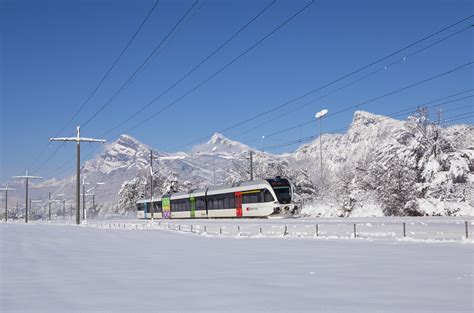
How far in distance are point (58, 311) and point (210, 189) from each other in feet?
159

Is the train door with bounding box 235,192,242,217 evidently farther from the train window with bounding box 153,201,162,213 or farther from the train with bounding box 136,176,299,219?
the train window with bounding box 153,201,162,213

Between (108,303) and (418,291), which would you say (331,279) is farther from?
(108,303)

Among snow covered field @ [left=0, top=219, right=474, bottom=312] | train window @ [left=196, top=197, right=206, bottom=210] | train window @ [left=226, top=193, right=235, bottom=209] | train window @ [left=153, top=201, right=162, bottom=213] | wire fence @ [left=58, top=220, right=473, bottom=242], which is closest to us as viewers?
snow covered field @ [left=0, top=219, right=474, bottom=312]

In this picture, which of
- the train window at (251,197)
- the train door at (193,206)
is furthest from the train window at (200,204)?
the train window at (251,197)

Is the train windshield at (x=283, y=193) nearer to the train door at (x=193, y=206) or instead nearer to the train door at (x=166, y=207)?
the train door at (x=193, y=206)

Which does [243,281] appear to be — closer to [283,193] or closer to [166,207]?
[283,193]

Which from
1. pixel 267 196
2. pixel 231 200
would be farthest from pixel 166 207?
pixel 267 196

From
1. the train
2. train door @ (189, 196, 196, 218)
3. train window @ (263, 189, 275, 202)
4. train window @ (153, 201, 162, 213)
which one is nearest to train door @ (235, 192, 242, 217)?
the train

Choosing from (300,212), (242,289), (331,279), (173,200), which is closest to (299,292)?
(242,289)

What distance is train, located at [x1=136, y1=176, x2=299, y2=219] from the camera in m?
45.3

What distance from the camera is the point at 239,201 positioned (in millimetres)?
49312

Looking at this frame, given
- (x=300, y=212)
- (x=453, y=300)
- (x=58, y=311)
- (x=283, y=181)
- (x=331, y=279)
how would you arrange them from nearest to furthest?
(x=58, y=311) < (x=453, y=300) < (x=331, y=279) < (x=283, y=181) < (x=300, y=212)

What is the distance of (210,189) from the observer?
5622 cm

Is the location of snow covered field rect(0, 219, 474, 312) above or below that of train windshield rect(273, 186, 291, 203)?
below
